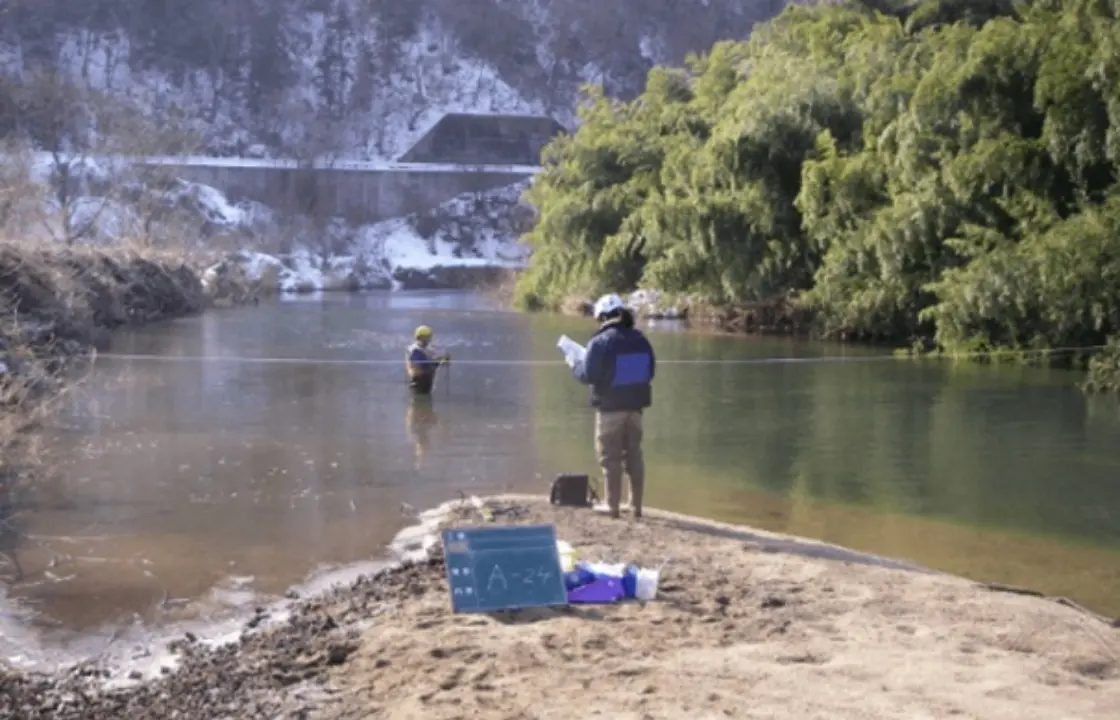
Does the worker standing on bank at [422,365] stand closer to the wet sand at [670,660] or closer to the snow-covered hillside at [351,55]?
the wet sand at [670,660]

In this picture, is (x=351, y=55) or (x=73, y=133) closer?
(x=73, y=133)

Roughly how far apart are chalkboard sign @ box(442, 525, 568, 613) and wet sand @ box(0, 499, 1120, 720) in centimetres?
13

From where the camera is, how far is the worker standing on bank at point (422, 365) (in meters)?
18.0

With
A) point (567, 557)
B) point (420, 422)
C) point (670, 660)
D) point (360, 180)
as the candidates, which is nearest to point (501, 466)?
point (420, 422)

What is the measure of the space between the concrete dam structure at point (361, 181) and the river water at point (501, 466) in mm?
64545

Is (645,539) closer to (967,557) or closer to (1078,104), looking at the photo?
(967,557)

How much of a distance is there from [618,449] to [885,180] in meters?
20.1

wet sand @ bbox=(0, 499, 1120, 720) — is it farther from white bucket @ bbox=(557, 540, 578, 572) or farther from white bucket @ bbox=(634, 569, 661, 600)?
white bucket @ bbox=(557, 540, 578, 572)

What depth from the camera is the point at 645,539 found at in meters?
8.49

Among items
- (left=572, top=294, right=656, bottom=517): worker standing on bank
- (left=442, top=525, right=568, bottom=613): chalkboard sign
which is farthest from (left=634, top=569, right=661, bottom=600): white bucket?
(left=572, top=294, right=656, bottom=517): worker standing on bank

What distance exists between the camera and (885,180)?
27641 mm

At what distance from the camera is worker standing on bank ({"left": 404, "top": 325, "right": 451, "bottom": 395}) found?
18.0 m

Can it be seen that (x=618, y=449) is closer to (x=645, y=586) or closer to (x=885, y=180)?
(x=645, y=586)

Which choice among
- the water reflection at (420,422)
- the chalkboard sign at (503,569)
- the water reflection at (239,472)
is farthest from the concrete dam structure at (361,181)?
the chalkboard sign at (503,569)
